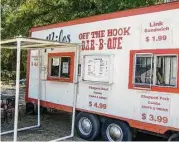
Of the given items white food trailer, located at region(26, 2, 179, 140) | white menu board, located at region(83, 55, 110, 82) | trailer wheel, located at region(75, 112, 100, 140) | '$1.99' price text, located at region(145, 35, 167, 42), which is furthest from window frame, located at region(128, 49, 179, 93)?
trailer wheel, located at region(75, 112, 100, 140)

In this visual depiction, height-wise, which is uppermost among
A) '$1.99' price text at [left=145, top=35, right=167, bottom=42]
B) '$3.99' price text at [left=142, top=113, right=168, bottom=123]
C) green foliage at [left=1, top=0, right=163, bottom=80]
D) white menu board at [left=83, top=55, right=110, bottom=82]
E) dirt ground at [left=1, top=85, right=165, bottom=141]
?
green foliage at [left=1, top=0, right=163, bottom=80]

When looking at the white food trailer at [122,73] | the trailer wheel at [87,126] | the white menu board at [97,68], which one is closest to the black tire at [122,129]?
the white food trailer at [122,73]

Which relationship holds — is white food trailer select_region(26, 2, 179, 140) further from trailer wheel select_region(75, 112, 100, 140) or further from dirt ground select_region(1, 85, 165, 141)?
dirt ground select_region(1, 85, 165, 141)

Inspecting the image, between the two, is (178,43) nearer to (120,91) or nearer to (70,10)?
(120,91)

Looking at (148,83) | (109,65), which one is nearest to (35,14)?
(109,65)

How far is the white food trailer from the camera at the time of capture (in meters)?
7.29

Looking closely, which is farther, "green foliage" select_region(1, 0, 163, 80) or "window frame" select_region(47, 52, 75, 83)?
"green foliage" select_region(1, 0, 163, 80)

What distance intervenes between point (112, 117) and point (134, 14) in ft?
8.01

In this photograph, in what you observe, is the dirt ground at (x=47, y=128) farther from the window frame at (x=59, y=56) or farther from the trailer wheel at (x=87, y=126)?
the window frame at (x=59, y=56)

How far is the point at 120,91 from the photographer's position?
827cm

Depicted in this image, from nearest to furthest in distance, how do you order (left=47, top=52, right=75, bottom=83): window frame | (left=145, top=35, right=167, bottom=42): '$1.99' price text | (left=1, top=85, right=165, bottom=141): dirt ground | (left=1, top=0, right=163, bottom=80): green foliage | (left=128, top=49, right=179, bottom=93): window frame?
(left=128, top=49, right=179, bottom=93): window frame → (left=145, top=35, right=167, bottom=42): '$1.99' price text → (left=1, top=85, right=165, bottom=141): dirt ground → (left=47, top=52, right=75, bottom=83): window frame → (left=1, top=0, right=163, bottom=80): green foliage

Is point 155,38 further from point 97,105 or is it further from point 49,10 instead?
point 49,10

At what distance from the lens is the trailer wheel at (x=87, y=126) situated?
29.3 feet

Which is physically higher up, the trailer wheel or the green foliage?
the green foliage
